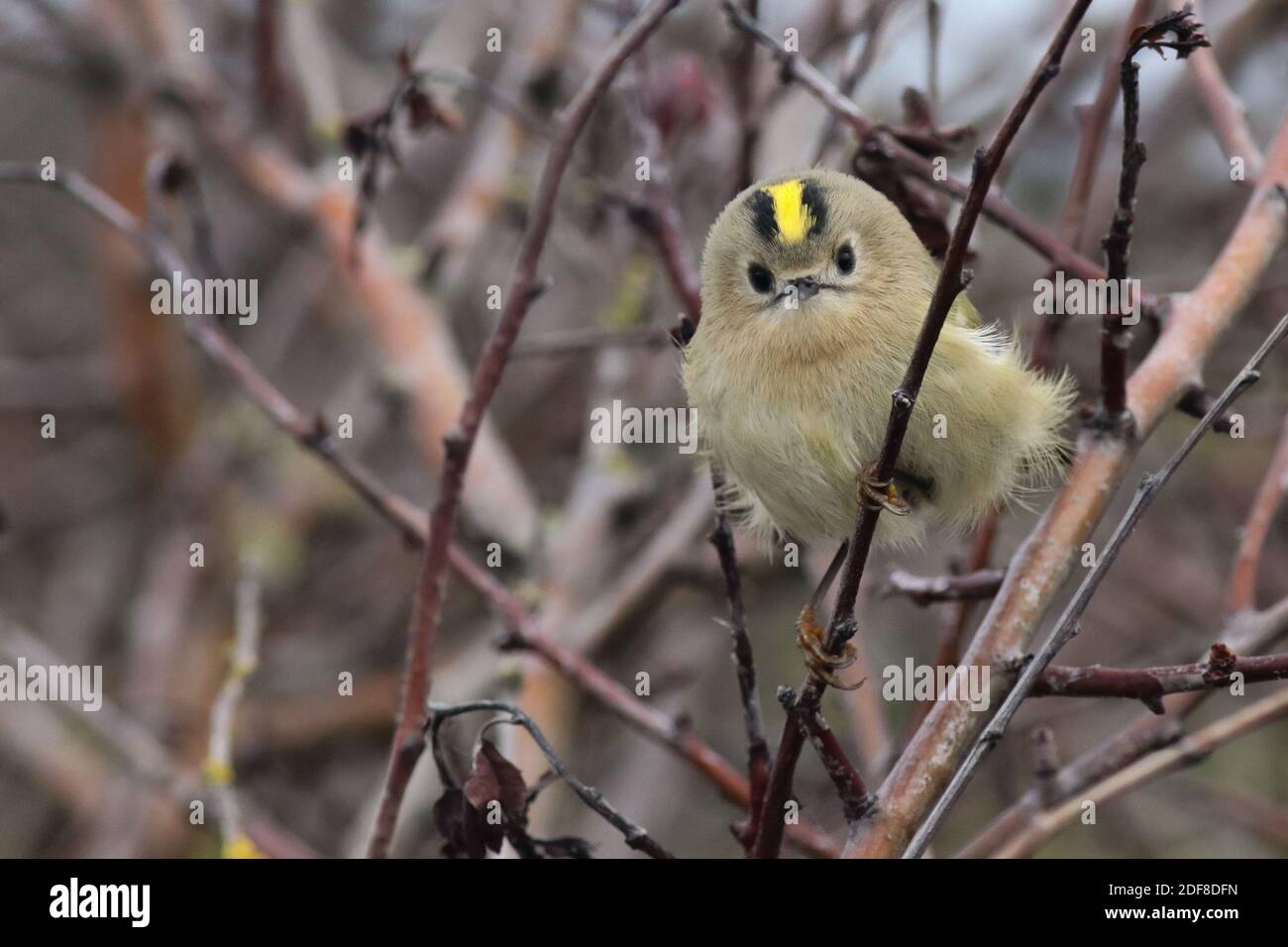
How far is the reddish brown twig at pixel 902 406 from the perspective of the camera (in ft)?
4.33

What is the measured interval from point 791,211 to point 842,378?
0.30 m

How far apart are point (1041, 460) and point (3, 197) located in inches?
187

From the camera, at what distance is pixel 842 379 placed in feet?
7.27

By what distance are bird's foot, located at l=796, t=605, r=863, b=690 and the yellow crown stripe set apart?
64cm

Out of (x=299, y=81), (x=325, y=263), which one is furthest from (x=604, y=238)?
(x=299, y=81)

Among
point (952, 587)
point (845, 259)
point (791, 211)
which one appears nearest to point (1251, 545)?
point (952, 587)

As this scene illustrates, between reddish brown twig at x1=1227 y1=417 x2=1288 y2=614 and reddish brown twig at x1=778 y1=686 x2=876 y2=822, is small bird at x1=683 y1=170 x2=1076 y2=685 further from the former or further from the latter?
reddish brown twig at x1=778 y1=686 x2=876 y2=822

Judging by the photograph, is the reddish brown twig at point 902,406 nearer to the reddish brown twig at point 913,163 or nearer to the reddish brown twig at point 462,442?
the reddish brown twig at point 462,442

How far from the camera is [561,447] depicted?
4523mm

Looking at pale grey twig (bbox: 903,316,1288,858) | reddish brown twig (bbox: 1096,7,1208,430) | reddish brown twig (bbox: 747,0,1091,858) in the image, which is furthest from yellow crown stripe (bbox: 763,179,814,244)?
pale grey twig (bbox: 903,316,1288,858)

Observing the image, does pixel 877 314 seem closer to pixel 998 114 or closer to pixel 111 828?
pixel 998 114

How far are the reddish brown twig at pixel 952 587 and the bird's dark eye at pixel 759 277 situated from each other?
23.5 inches

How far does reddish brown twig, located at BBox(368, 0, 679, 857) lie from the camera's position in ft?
5.62
